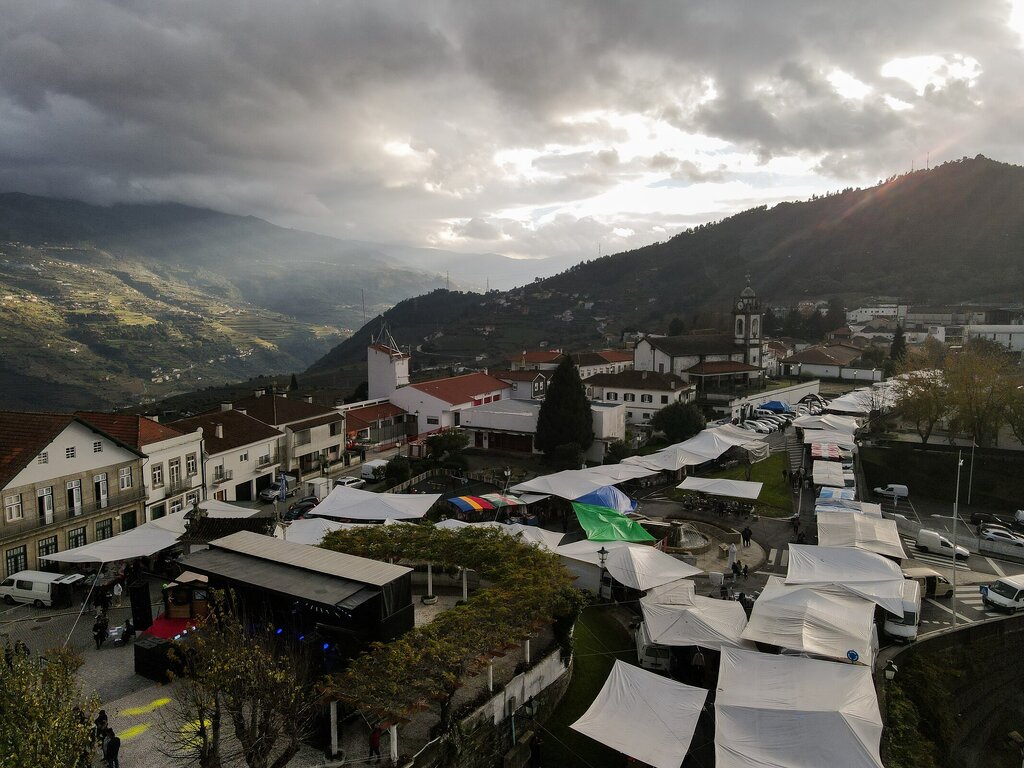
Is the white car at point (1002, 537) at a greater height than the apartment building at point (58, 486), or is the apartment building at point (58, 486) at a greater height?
the apartment building at point (58, 486)

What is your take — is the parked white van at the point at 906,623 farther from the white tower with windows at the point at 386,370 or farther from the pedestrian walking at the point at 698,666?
the white tower with windows at the point at 386,370

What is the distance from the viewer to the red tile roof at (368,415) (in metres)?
42.8

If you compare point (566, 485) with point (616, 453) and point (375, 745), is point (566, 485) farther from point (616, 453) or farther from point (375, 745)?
point (375, 745)

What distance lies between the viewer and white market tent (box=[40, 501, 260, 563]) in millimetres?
18531

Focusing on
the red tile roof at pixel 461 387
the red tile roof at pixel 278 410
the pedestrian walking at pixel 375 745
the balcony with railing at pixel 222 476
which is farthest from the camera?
the red tile roof at pixel 461 387

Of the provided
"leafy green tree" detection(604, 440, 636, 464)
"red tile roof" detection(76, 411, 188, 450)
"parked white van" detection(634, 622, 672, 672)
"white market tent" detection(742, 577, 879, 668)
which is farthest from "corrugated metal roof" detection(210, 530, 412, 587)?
"leafy green tree" detection(604, 440, 636, 464)

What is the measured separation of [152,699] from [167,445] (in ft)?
57.1

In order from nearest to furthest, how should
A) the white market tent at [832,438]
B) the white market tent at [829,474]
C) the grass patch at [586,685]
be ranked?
the grass patch at [586,685] → the white market tent at [829,474] → the white market tent at [832,438]

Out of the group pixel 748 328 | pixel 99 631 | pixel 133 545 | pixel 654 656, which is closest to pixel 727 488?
pixel 654 656

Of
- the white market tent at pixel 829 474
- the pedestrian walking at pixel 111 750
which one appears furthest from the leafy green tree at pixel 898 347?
the pedestrian walking at pixel 111 750

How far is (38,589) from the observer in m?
17.8

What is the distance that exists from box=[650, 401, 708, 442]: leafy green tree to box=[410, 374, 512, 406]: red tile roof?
47.2ft

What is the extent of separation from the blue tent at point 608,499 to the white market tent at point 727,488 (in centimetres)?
Result: 357

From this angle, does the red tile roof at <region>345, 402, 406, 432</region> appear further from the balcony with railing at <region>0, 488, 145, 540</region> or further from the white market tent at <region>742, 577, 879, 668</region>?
the white market tent at <region>742, 577, 879, 668</region>
